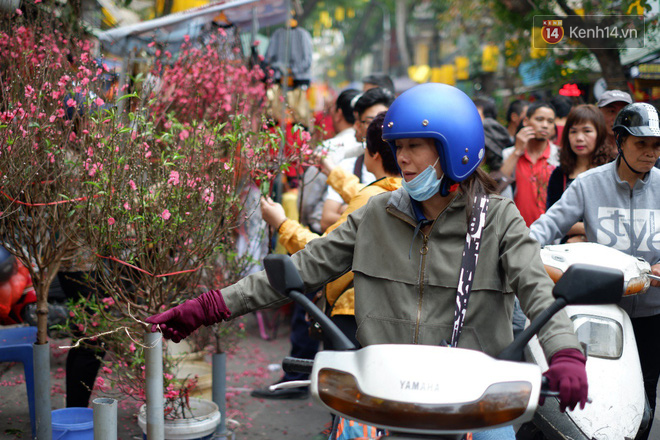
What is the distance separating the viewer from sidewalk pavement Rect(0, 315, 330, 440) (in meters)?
5.41

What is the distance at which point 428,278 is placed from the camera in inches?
103

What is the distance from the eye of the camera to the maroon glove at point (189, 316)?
8.03ft

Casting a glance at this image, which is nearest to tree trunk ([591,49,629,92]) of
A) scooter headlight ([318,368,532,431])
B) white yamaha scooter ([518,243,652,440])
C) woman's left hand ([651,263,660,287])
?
woman's left hand ([651,263,660,287])

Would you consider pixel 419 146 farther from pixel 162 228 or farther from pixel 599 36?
pixel 599 36

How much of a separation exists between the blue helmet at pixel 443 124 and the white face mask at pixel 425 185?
0.05m

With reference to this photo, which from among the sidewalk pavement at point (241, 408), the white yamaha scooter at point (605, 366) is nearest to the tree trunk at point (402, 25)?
the sidewalk pavement at point (241, 408)

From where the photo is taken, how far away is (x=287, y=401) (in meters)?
6.39

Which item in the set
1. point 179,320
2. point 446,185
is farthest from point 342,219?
point 179,320

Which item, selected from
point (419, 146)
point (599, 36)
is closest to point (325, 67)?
point (599, 36)

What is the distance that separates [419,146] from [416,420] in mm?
1120

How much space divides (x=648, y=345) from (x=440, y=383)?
2938 millimetres

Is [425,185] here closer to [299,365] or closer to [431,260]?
[431,260]

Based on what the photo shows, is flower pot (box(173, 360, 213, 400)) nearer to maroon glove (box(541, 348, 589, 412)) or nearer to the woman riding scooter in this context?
the woman riding scooter

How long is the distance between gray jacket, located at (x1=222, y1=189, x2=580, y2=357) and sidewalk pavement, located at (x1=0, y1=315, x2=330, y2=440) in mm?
3060
